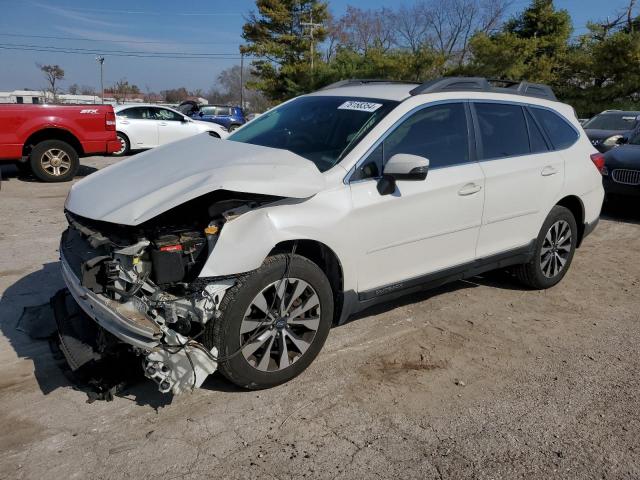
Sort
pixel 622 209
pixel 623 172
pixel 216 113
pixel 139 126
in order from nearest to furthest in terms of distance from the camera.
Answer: pixel 623 172, pixel 622 209, pixel 139 126, pixel 216 113

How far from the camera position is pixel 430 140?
13.0 ft

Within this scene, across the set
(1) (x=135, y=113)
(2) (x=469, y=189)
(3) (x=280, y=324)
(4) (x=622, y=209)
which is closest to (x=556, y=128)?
(2) (x=469, y=189)

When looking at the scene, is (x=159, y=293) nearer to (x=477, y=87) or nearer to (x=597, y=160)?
(x=477, y=87)

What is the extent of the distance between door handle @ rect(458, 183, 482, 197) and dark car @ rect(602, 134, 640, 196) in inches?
217

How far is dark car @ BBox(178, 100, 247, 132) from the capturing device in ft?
83.9

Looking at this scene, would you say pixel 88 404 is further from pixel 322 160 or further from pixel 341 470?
pixel 322 160

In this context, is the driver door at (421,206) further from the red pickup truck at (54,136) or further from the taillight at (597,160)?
the red pickup truck at (54,136)

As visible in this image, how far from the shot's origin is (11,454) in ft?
8.86

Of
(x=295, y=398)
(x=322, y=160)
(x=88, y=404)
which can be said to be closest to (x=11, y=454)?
(x=88, y=404)

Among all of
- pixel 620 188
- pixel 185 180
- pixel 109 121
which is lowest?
pixel 620 188

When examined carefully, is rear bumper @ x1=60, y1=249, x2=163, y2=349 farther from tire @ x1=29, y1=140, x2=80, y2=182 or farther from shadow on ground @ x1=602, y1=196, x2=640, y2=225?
tire @ x1=29, y1=140, x2=80, y2=182

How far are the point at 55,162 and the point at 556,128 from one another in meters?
9.15

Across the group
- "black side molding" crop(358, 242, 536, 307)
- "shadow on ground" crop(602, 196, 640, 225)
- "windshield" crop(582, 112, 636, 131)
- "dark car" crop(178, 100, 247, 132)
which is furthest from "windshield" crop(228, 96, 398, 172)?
"dark car" crop(178, 100, 247, 132)

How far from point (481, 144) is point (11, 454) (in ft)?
12.2
